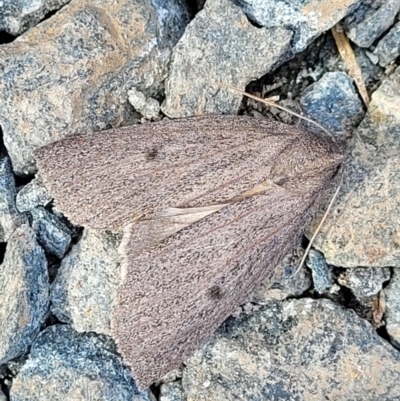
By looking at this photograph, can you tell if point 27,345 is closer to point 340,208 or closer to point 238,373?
point 238,373

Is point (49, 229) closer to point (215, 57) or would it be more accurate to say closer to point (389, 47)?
point (215, 57)

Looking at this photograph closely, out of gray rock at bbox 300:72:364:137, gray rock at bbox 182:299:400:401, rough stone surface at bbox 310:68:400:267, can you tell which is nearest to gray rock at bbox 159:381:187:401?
gray rock at bbox 182:299:400:401

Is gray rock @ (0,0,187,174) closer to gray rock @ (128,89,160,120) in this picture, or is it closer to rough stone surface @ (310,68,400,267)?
gray rock @ (128,89,160,120)

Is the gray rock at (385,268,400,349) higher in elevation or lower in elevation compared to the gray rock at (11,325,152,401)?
higher

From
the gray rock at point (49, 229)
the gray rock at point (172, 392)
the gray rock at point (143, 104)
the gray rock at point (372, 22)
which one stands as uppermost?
the gray rock at point (372, 22)

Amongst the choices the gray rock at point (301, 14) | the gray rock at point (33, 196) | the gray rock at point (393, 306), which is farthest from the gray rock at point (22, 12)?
the gray rock at point (393, 306)

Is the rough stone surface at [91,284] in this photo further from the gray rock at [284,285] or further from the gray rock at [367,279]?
the gray rock at [367,279]
